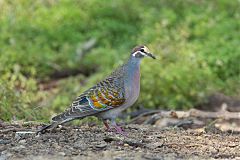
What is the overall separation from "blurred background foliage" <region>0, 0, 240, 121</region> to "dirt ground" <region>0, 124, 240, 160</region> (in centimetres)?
156

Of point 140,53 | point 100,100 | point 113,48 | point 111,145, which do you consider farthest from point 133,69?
point 113,48

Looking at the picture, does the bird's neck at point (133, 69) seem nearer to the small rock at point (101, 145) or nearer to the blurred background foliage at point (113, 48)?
the small rock at point (101, 145)

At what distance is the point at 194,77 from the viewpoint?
11.5 m

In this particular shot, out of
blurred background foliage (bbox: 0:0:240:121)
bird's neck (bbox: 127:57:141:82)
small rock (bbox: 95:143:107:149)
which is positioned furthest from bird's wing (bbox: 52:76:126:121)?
blurred background foliage (bbox: 0:0:240:121)

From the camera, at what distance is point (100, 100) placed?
7496 mm

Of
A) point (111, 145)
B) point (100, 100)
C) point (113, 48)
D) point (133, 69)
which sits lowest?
point (111, 145)

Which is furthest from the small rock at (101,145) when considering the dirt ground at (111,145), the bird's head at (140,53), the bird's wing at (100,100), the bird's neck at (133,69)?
the bird's head at (140,53)

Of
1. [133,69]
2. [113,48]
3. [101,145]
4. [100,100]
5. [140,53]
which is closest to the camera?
Answer: [101,145]

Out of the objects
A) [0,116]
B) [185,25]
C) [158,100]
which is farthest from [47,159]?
[185,25]

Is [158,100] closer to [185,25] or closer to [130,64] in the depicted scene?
[185,25]

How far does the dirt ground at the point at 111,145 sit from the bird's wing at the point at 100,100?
213 mm

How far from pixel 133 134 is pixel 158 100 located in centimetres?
399

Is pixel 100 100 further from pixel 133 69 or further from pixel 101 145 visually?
pixel 101 145

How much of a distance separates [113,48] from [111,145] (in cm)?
734
